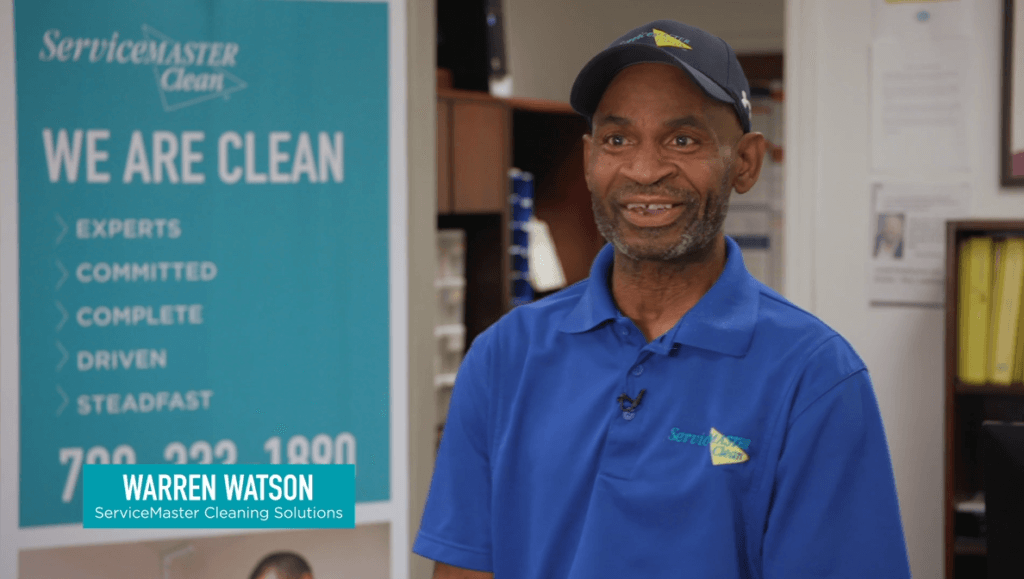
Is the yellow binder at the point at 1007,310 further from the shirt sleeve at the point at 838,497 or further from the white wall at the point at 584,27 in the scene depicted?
the white wall at the point at 584,27

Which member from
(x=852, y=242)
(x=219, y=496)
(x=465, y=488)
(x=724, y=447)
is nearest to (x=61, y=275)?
(x=219, y=496)

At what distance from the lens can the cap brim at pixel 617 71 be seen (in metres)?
0.97

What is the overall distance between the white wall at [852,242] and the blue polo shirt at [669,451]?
1.58 metres

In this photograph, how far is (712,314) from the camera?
3.30 ft

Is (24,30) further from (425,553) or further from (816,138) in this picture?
(816,138)

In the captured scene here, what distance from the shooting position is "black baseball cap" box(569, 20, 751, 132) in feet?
3.20

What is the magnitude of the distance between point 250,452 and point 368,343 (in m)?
0.35

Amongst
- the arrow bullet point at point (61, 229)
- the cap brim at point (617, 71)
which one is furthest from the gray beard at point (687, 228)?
the arrow bullet point at point (61, 229)

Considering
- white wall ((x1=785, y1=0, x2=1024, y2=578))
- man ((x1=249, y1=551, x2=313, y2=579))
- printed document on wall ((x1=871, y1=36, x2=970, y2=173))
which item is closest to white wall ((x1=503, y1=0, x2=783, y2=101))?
white wall ((x1=785, y1=0, x2=1024, y2=578))

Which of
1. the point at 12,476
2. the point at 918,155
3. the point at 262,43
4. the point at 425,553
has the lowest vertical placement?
the point at 12,476

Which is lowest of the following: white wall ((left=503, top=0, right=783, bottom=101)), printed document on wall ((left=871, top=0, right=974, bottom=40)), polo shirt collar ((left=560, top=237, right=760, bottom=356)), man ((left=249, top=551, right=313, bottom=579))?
man ((left=249, top=551, right=313, bottom=579))

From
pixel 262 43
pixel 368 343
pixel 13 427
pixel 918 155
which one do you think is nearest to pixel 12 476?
pixel 13 427

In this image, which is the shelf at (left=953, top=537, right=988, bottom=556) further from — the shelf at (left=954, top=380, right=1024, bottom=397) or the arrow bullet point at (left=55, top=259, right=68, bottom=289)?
the arrow bullet point at (left=55, top=259, right=68, bottom=289)

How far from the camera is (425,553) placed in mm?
1058
